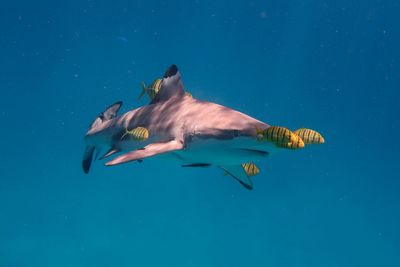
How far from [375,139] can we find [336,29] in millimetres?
9564

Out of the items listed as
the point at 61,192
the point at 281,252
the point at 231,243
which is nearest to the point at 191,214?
the point at 231,243

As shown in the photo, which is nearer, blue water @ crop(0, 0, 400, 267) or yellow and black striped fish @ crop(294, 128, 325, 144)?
yellow and black striped fish @ crop(294, 128, 325, 144)

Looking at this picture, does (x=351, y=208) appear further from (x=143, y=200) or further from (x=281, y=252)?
(x=143, y=200)

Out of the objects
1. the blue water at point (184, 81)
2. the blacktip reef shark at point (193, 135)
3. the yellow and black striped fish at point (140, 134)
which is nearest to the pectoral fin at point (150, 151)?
the blacktip reef shark at point (193, 135)

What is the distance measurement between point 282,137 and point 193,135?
1.59m

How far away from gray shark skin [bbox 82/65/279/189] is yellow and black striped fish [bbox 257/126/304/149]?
0.72 feet

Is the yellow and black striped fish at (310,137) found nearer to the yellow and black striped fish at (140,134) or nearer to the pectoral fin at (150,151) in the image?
the pectoral fin at (150,151)

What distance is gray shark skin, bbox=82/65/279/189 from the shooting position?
467 cm

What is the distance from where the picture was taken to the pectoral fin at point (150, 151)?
16.8ft

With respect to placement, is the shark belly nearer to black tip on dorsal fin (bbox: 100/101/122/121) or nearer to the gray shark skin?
the gray shark skin

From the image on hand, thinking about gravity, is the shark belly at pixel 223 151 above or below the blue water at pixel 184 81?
below

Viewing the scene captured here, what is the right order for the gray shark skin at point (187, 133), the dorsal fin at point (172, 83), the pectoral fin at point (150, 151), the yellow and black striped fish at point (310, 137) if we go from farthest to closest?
the dorsal fin at point (172, 83) → the yellow and black striped fish at point (310, 137) → the pectoral fin at point (150, 151) → the gray shark skin at point (187, 133)

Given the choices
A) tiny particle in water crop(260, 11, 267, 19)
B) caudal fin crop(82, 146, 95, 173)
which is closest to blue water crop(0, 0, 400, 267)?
tiny particle in water crop(260, 11, 267, 19)

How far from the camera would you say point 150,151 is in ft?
17.4
